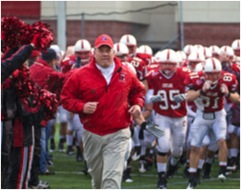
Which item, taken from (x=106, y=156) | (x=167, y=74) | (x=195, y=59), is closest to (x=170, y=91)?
(x=167, y=74)

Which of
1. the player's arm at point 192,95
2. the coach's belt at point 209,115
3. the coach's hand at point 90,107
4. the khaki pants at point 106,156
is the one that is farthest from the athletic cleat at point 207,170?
the coach's hand at point 90,107

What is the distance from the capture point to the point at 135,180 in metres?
14.4

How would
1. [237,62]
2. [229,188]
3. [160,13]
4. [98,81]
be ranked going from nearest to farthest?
[98,81] → [229,188] → [237,62] → [160,13]

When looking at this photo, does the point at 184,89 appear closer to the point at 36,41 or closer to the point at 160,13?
the point at 36,41

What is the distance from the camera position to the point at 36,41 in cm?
962

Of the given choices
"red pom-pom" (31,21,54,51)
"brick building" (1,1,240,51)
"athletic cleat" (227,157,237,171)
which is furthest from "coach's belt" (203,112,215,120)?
"brick building" (1,1,240,51)

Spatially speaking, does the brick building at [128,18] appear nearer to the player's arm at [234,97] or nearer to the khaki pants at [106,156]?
the player's arm at [234,97]

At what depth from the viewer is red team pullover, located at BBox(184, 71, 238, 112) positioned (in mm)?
13789

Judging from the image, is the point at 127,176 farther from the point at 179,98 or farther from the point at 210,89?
the point at 210,89

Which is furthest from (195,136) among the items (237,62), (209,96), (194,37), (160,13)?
(160,13)

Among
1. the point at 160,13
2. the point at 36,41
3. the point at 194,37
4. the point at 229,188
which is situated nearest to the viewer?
the point at 36,41

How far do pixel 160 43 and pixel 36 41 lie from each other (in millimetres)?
22284

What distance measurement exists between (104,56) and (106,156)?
1.02 m

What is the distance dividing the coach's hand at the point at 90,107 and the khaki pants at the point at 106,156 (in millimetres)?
274
